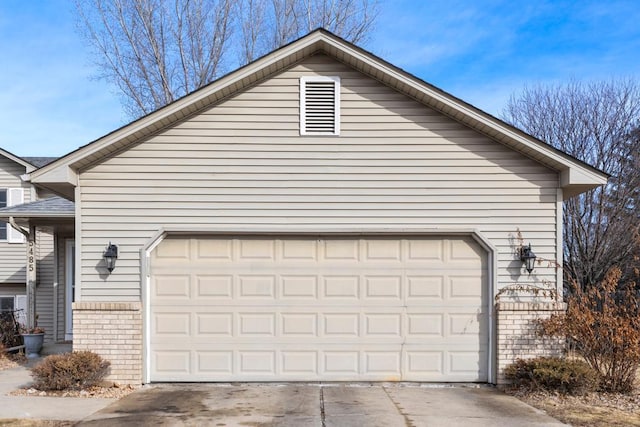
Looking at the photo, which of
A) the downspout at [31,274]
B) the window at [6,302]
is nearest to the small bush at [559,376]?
the downspout at [31,274]

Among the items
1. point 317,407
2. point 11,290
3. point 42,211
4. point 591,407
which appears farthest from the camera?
point 11,290

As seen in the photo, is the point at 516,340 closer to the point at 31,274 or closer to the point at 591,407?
the point at 591,407

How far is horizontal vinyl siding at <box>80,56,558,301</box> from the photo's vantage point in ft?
27.7

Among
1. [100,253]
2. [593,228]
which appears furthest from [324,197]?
[593,228]

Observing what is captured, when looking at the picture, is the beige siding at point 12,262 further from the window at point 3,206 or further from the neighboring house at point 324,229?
the neighboring house at point 324,229

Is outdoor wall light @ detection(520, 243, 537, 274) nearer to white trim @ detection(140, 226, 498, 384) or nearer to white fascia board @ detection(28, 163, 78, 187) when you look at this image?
white trim @ detection(140, 226, 498, 384)

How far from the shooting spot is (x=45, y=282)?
14336 mm

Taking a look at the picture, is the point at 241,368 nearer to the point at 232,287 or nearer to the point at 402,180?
the point at 232,287

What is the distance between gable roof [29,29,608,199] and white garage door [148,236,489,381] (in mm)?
1790

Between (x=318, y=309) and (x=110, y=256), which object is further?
(x=318, y=309)

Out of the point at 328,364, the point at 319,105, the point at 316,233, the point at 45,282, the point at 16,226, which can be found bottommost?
the point at 328,364

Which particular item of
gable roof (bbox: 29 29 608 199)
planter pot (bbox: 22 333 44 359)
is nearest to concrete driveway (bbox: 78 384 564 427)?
gable roof (bbox: 29 29 608 199)

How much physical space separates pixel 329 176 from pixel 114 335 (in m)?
4.30

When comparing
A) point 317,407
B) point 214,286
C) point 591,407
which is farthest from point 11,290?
point 591,407
